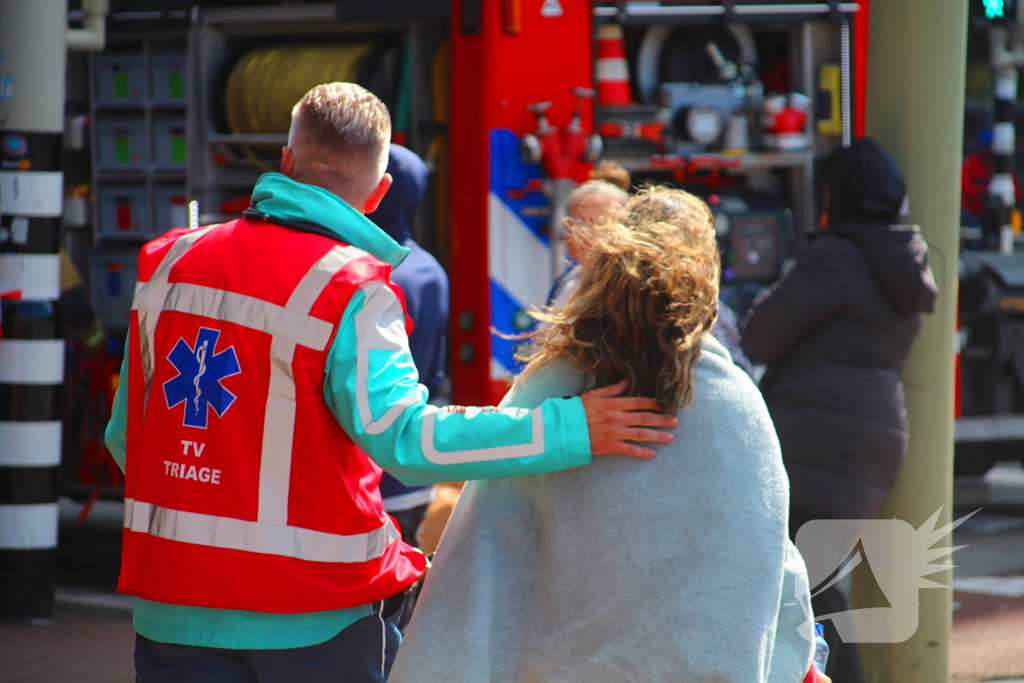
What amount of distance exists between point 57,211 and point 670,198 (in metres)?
3.76

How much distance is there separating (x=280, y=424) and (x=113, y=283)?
4.62 m

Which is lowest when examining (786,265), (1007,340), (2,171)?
(1007,340)

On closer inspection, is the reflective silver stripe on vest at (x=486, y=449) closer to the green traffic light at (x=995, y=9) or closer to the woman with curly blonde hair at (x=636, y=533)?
the woman with curly blonde hair at (x=636, y=533)

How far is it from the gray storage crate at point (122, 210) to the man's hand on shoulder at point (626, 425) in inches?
189

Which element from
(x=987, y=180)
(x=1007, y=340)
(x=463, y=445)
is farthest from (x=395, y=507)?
(x=987, y=180)

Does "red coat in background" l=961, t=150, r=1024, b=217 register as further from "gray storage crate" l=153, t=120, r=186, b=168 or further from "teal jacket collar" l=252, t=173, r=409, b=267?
"teal jacket collar" l=252, t=173, r=409, b=267

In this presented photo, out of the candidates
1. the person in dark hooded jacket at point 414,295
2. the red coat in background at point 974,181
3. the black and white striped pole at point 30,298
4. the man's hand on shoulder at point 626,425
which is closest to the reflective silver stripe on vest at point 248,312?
the man's hand on shoulder at point 626,425

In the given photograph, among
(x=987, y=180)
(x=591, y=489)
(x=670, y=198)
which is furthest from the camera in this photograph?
(x=987, y=180)

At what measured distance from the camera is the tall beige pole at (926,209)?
3.79 m

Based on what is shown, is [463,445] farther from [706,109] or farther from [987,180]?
[987,180]

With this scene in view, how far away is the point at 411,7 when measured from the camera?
17.7ft

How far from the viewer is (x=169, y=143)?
6.44 metres

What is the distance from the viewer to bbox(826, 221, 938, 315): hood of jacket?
12.6 feet

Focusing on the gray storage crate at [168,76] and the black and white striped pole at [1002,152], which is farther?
the black and white striped pole at [1002,152]
